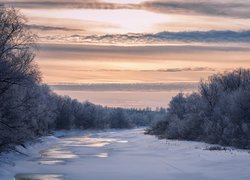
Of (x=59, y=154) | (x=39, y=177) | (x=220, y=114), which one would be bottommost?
Result: (x=39, y=177)

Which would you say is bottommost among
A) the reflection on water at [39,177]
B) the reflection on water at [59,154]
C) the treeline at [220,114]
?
the reflection on water at [39,177]

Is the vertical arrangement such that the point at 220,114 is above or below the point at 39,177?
above

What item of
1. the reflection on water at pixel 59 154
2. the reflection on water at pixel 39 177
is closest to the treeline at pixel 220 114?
the reflection on water at pixel 59 154

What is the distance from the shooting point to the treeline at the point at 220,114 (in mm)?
63781

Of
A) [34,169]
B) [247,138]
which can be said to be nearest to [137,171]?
[34,169]

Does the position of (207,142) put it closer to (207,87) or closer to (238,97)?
(238,97)

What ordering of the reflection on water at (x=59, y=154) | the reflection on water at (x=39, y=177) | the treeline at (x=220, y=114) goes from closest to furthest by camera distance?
1. the reflection on water at (x=39, y=177)
2. the reflection on water at (x=59, y=154)
3. the treeline at (x=220, y=114)

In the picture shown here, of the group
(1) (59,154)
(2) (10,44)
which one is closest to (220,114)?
(1) (59,154)

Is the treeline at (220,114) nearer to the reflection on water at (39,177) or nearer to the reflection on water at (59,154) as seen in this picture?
the reflection on water at (59,154)

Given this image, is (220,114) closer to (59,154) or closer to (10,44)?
(59,154)

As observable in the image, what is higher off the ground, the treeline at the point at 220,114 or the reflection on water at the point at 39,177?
the treeline at the point at 220,114

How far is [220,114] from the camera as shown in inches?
2842

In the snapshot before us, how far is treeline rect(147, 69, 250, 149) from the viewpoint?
63781mm

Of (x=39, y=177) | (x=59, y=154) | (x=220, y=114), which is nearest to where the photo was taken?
(x=39, y=177)
